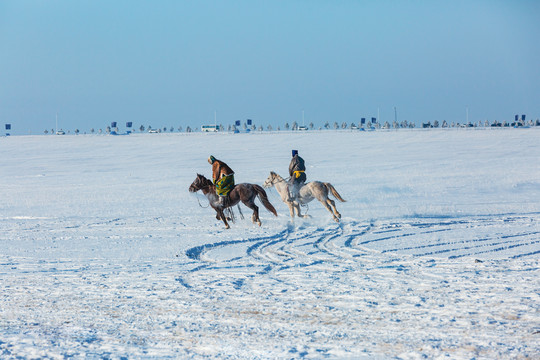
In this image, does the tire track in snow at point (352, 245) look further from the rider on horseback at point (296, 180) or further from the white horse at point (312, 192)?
the rider on horseback at point (296, 180)

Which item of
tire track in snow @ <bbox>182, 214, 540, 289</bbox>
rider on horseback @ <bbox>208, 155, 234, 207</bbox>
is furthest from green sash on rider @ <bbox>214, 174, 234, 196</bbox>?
tire track in snow @ <bbox>182, 214, 540, 289</bbox>

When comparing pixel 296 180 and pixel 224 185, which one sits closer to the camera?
pixel 224 185

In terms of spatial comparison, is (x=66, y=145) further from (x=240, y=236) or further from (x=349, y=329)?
(x=349, y=329)

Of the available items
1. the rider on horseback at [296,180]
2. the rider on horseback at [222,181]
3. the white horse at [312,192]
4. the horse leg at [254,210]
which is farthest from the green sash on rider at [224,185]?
the rider on horseback at [296,180]

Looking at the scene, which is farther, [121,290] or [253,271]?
[253,271]

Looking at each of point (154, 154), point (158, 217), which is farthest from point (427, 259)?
point (154, 154)

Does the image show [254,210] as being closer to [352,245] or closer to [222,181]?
[222,181]

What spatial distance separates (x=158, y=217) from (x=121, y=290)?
10213mm

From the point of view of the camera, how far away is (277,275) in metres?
10.5

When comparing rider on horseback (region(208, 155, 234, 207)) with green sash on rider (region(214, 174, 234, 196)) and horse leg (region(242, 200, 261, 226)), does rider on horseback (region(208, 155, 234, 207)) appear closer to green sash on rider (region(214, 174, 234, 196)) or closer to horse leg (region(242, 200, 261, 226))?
green sash on rider (region(214, 174, 234, 196))

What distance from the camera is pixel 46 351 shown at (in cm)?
654

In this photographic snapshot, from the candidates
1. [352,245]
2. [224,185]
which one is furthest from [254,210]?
[352,245]

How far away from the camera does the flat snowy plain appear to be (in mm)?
6770

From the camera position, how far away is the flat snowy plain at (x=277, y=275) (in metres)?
6.77
